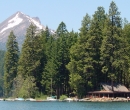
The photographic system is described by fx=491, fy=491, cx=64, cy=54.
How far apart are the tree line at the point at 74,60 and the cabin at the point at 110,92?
1232mm

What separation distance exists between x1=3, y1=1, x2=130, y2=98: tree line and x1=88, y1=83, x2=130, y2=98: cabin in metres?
1.23

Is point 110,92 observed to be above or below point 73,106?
above

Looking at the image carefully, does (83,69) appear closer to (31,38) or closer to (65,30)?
(31,38)

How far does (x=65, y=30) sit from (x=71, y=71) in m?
25.5

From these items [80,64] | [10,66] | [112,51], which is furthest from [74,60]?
[10,66]

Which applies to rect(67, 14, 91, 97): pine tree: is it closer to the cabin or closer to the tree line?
the tree line

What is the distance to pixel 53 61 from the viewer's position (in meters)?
103

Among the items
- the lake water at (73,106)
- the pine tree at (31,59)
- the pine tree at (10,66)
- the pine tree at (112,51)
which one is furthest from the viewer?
the pine tree at (10,66)

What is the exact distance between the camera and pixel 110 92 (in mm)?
93625

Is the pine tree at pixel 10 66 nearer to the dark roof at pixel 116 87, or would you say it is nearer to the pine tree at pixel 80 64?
the pine tree at pixel 80 64

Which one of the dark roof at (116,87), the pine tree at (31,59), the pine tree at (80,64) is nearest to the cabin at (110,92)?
the dark roof at (116,87)

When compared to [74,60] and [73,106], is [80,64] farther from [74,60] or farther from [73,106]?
[73,106]

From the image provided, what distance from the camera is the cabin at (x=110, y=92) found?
94250 millimetres

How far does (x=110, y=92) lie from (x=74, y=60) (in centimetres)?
956
